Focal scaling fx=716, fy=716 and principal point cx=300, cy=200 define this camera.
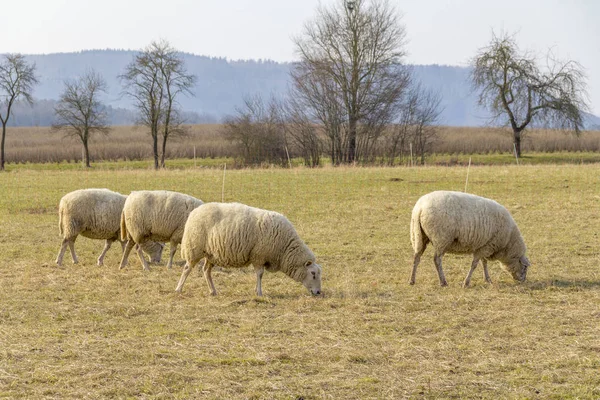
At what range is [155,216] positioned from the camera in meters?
13.0

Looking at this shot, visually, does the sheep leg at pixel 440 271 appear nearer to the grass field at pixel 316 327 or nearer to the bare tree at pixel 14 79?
the grass field at pixel 316 327

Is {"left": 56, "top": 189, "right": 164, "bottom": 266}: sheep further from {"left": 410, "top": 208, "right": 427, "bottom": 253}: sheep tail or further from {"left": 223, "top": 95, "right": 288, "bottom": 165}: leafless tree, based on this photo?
{"left": 223, "top": 95, "right": 288, "bottom": 165}: leafless tree

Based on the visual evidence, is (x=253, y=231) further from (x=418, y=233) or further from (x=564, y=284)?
(x=564, y=284)

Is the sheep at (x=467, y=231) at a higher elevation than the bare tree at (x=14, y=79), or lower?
lower

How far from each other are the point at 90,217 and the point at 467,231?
7.22m

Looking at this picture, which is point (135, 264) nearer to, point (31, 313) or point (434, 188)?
point (31, 313)

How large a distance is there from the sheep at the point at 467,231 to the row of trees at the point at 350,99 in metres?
29.2

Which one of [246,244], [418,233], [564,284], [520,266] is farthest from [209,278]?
[564,284]

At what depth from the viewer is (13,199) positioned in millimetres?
25250

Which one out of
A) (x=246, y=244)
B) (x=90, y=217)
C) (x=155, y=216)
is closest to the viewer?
(x=246, y=244)

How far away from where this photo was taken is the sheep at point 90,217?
45.9ft

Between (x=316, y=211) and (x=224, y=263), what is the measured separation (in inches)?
430

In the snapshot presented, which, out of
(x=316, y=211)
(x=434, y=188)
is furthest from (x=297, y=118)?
(x=316, y=211)

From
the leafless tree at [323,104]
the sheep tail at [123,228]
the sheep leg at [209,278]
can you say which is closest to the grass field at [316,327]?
the sheep leg at [209,278]
